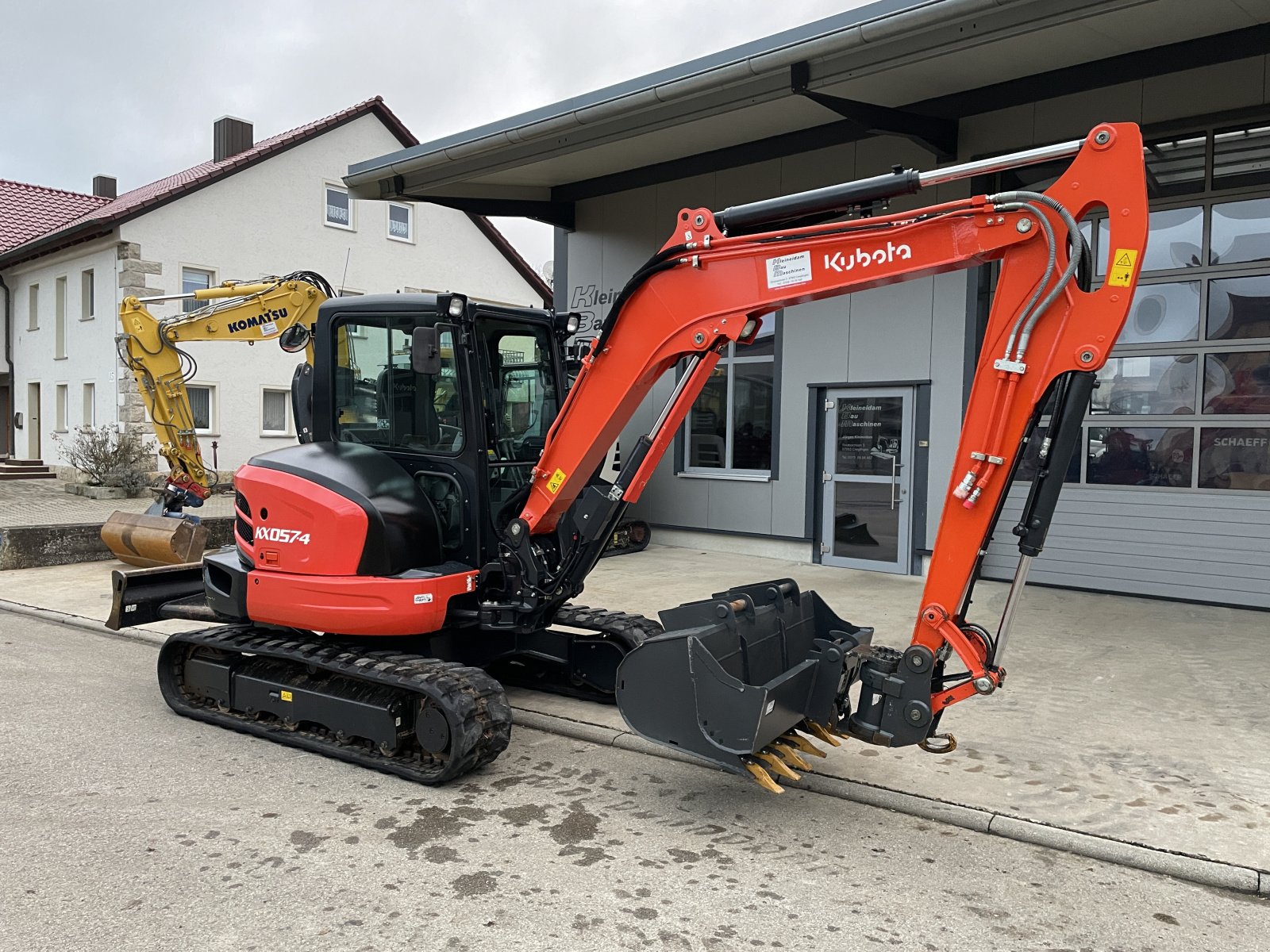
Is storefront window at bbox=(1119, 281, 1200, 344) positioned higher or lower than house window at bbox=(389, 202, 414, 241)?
lower

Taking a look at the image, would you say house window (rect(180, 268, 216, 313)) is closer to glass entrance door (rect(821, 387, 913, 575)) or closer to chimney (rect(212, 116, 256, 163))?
chimney (rect(212, 116, 256, 163))

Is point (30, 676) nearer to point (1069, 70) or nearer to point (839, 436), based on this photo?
point (839, 436)

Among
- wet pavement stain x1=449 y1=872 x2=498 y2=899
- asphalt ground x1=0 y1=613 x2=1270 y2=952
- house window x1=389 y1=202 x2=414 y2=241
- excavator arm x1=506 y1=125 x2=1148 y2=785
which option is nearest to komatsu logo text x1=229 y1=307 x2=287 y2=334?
asphalt ground x1=0 y1=613 x2=1270 y2=952

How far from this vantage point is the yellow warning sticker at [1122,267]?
3574 mm

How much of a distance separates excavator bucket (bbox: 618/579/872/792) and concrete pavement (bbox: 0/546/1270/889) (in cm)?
70

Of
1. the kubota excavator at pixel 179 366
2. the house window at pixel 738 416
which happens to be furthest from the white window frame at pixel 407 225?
the house window at pixel 738 416

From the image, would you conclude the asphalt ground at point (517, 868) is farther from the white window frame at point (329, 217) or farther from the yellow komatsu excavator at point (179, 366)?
the white window frame at point (329, 217)

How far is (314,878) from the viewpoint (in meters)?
3.76

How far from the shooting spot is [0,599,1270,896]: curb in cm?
388

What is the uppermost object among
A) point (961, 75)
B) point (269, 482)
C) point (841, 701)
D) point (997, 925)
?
point (961, 75)

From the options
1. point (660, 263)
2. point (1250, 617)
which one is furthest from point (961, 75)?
point (660, 263)

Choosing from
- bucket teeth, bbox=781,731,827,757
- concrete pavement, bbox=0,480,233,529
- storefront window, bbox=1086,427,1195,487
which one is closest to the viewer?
bucket teeth, bbox=781,731,827,757

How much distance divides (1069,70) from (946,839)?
775cm

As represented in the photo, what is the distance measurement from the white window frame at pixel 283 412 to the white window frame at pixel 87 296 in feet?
13.4
